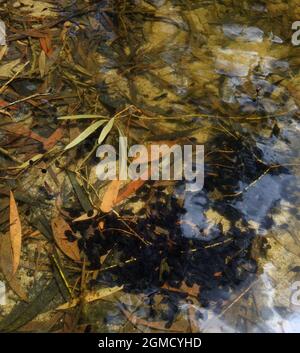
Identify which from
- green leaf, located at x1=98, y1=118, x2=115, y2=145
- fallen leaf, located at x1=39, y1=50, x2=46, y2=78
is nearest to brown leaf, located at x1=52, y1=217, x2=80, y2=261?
green leaf, located at x1=98, y1=118, x2=115, y2=145

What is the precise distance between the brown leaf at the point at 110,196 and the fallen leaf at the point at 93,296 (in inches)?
17.7

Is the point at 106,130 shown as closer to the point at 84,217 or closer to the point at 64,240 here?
the point at 84,217

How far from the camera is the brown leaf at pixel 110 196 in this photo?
7.66ft

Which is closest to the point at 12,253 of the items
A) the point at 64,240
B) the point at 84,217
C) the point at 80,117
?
the point at 64,240

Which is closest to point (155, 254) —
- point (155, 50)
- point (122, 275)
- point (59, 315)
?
point (122, 275)

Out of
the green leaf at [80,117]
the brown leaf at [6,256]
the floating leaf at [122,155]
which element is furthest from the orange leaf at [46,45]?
the brown leaf at [6,256]

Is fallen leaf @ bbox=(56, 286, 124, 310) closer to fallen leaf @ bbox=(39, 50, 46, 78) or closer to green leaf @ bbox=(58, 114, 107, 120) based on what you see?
green leaf @ bbox=(58, 114, 107, 120)

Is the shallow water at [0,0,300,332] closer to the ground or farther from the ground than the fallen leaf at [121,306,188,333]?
farther from the ground

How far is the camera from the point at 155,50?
122 inches

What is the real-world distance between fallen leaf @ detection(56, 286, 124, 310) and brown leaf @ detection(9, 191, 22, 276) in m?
0.34

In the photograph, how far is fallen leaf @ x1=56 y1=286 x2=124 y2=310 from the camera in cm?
204

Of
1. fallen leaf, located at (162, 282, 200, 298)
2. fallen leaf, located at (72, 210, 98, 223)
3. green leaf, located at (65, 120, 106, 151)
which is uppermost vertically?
green leaf, located at (65, 120, 106, 151)

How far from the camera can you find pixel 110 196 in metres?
2.38

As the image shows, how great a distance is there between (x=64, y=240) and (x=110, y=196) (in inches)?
14.4
